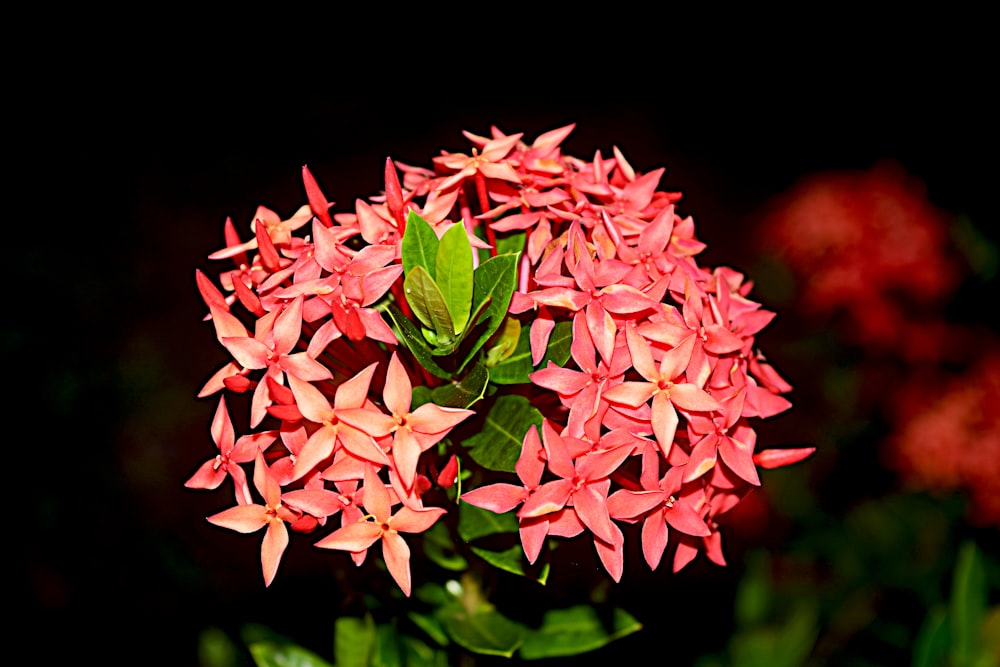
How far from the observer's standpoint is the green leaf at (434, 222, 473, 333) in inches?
28.8

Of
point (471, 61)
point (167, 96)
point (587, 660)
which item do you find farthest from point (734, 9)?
point (587, 660)

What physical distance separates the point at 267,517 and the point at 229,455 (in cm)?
7

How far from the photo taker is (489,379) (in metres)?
0.78

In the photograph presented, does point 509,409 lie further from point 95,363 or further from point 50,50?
point 50,50

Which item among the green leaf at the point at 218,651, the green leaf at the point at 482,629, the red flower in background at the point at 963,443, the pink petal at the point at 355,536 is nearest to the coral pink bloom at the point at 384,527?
the pink petal at the point at 355,536

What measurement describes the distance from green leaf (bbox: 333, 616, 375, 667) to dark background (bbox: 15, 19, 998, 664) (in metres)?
0.47

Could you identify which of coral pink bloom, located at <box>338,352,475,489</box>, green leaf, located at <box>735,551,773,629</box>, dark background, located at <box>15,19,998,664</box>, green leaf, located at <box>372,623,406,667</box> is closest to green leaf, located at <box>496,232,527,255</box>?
coral pink bloom, located at <box>338,352,475,489</box>

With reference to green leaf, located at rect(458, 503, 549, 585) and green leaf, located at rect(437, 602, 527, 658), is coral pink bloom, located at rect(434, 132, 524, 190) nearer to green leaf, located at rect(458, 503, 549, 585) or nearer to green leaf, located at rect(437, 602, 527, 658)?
green leaf, located at rect(458, 503, 549, 585)

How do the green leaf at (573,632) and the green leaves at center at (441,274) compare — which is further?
the green leaf at (573,632)

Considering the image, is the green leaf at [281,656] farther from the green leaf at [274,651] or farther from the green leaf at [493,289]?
the green leaf at [493,289]

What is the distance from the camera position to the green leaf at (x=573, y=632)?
36.5 inches

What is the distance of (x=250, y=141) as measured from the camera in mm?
4496

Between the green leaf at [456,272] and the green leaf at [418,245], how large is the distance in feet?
0.04

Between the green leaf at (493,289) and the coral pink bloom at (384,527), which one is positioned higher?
the green leaf at (493,289)
